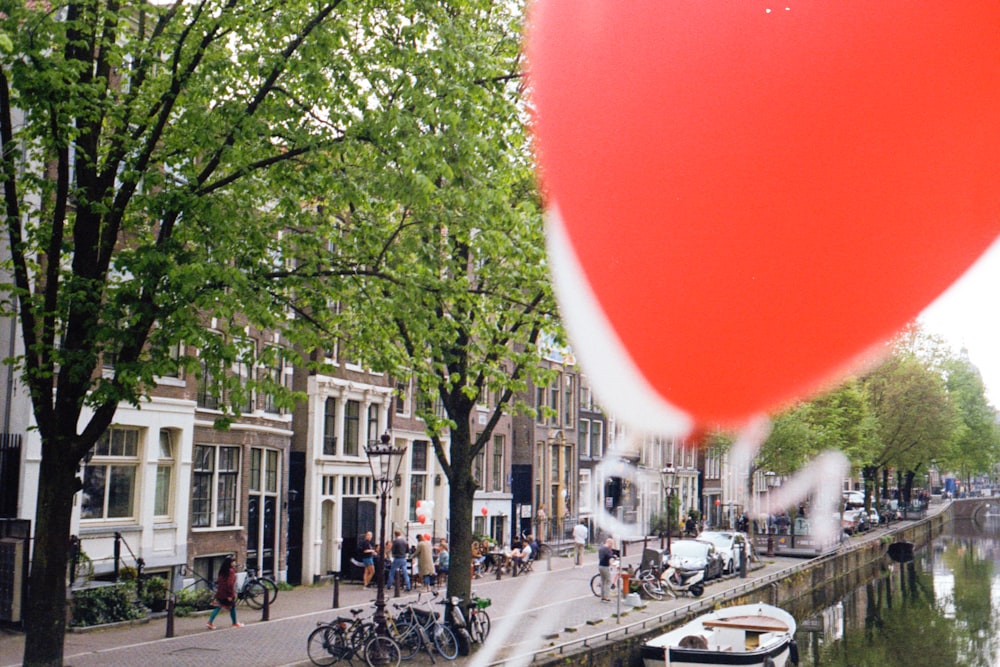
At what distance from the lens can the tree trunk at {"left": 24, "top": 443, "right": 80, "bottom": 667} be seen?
1021 cm

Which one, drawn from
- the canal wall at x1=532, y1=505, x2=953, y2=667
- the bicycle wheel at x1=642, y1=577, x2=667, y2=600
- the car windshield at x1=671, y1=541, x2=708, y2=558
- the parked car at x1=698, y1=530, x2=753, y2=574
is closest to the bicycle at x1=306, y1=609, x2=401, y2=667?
the canal wall at x1=532, y1=505, x2=953, y2=667

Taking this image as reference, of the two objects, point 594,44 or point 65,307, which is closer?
point 594,44

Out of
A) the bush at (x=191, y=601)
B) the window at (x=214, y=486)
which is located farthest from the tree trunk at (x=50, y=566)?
the window at (x=214, y=486)

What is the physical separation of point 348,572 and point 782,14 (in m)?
21.9

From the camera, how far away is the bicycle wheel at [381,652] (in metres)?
14.9

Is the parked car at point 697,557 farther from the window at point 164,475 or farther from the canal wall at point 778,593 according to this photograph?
the window at point 164,475

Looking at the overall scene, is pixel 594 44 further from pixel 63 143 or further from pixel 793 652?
pixel 793 652

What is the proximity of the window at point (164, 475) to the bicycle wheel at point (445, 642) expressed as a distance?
26.1ft

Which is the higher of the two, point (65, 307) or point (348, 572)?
point (65, 307)

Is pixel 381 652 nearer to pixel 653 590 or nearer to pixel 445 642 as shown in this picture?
pixel 445 642

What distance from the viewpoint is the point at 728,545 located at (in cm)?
3028

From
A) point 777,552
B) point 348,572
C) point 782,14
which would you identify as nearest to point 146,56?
point 782,14

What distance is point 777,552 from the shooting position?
39156 mm

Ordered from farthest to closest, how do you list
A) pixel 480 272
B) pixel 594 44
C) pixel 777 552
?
pixel 777 552, pixel 480 272, pixel 594 44
